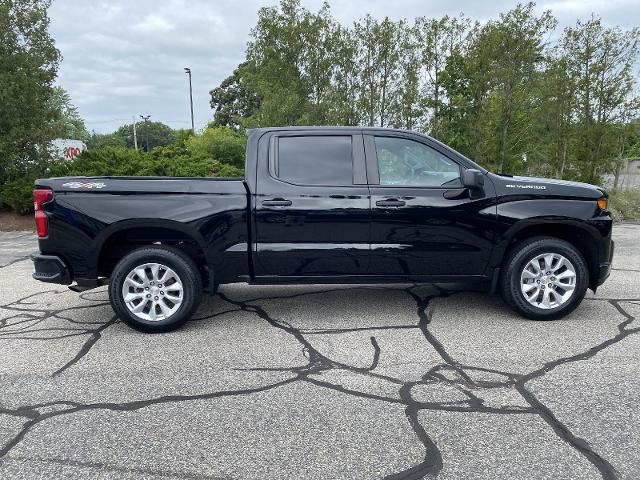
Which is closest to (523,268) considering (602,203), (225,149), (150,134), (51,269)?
(602,203)

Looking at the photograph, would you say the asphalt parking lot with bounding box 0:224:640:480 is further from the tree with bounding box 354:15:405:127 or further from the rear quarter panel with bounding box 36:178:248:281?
the tree with bounding box 354:15:405:127

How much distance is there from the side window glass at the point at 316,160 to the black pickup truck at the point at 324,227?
0.4 inches

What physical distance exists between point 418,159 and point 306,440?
291 cm

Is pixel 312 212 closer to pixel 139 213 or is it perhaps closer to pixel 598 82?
pixel 139 213

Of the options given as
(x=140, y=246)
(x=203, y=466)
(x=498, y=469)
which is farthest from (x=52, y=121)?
(x=498, y=469)

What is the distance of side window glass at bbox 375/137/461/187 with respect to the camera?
4.60 metres

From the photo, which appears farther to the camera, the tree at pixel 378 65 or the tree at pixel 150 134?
the tree at pixel 150 134

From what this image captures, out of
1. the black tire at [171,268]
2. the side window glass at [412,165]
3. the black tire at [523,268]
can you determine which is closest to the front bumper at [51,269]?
the black tire at [171,268]

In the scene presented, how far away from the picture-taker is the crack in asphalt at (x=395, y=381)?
8.83 ft

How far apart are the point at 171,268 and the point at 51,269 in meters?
1.05

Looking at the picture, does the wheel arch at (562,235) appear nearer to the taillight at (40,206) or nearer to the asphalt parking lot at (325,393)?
the asphalt parking lot at (325,393)

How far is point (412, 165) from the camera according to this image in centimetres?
470

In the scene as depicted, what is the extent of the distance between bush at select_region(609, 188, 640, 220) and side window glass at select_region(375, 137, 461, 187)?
8.79 m

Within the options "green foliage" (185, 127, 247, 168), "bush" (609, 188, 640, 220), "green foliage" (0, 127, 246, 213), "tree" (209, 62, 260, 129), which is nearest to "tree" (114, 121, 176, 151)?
"tree" (209, 62, 260, 129)
